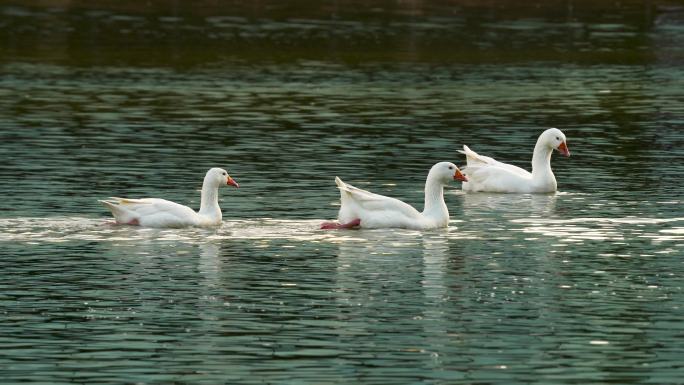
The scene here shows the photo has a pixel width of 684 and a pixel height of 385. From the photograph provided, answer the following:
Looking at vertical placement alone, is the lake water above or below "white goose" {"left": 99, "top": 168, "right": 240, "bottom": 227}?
below

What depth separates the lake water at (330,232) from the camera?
65.7 feet

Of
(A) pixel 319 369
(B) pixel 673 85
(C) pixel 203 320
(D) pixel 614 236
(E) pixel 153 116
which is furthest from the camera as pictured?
(B) pixel 673 85

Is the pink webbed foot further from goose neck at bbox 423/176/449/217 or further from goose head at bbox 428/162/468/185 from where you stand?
goose head at bbox 428/162/468/185

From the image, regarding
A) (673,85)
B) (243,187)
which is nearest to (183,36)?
(673,85)

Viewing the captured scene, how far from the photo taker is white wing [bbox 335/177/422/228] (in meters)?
28.2

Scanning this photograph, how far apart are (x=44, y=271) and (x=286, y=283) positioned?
311cm

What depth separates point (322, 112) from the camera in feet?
Result: 157

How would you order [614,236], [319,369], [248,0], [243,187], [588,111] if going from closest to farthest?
[319,369]
[614,236]
[243,187]
[588,111]
[248,0]

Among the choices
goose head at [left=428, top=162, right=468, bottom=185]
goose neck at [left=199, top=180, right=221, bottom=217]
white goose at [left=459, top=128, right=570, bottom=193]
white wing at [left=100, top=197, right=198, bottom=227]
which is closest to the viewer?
white wing at [left=100, top=197, right=198, bottom=227]

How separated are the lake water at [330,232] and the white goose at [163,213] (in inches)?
10.9

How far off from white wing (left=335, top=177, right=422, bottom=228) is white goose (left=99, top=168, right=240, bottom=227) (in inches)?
74.7

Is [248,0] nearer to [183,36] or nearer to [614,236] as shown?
[183,36]

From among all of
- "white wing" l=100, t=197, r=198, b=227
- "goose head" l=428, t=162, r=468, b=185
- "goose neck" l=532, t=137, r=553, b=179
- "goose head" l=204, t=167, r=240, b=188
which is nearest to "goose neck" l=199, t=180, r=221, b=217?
"goose head" l=204, t=167, r=240, b=188

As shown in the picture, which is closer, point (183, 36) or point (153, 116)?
point (153, 116)
